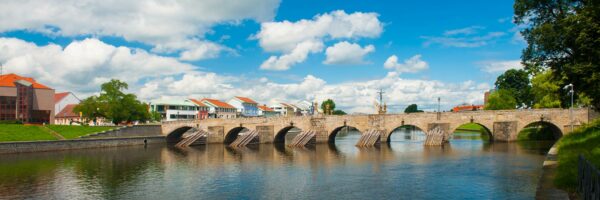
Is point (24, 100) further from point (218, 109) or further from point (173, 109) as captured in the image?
point (218, 109)

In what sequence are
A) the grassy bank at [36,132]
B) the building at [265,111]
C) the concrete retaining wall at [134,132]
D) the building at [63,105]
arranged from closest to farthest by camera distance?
the grassy bank at [36,132] → the concrete retaining wall at [134,132] → the building at [63,105] → the building at [265,111]

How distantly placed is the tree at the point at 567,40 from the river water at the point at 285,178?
6.44 m

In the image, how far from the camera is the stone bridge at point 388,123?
56625 millimetres

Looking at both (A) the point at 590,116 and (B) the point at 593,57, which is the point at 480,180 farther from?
(A) the point at 590,116

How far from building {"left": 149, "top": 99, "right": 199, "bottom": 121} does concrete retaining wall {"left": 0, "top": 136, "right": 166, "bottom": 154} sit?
52.5 meters

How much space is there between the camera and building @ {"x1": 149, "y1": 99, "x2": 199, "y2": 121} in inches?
4973

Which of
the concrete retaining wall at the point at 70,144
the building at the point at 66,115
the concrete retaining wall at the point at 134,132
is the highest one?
the building at the point at 66,115

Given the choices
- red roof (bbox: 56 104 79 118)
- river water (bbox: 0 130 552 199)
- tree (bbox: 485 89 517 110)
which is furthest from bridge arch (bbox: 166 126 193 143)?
tree (bbox: 485 89 517 110)

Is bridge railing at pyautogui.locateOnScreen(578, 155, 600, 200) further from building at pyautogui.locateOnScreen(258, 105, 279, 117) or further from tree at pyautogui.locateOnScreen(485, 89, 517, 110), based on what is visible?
building at pyautogui.locateOnScreen(258, 105, 279, 117)

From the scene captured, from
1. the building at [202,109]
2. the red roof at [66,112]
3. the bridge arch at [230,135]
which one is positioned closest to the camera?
the bridge arch at [230,135]

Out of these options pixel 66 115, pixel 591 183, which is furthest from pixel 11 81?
pixel 591 183

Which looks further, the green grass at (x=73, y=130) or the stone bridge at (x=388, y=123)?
the green grass at (x=73, y=130)

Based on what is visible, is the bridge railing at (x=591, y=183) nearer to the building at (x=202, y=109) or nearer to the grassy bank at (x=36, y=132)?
the grassy bank at (x=36, y=132)

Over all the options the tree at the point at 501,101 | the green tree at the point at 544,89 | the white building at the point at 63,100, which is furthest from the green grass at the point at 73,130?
the tree at the point at 501,101
